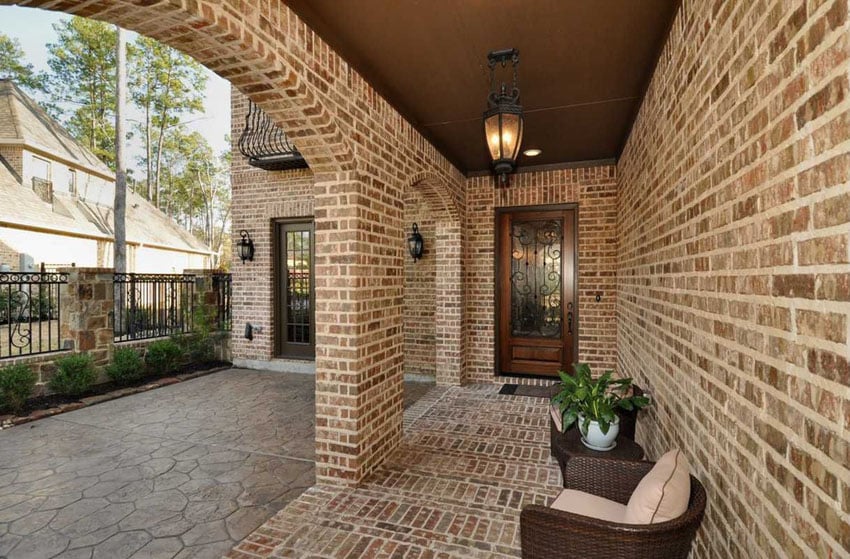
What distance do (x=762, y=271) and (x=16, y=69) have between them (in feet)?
73.9

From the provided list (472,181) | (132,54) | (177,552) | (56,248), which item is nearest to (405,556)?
(177,552)

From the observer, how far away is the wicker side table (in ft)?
8.25

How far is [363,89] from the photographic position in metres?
3.09

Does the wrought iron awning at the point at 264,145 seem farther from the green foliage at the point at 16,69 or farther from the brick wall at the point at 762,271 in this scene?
the green foliage at the point at 16,69

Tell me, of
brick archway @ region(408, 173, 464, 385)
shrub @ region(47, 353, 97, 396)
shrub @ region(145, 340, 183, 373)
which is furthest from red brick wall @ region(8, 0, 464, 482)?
shrub @ region(145, 340, 183, 373)

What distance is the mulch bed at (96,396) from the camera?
4.41 metres

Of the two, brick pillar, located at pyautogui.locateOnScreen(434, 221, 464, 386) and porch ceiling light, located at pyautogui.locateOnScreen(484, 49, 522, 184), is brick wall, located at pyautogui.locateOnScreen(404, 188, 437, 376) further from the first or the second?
porch ceiling light, located at pyautogui.locateOnScreen(484, 49, 522, 184)

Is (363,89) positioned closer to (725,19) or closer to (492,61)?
(492,61)

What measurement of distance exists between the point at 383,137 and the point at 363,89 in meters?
0.42

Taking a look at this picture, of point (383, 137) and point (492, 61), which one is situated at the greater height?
point (492, 61)

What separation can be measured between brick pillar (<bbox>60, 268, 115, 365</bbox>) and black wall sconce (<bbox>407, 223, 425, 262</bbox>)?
4.29 m

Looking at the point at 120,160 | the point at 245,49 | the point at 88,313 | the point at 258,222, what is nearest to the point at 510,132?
the point at 245,49

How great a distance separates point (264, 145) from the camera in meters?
6.71

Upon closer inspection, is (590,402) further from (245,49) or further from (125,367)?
(125,367)
